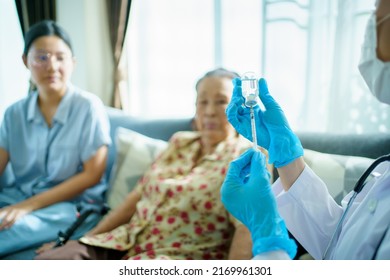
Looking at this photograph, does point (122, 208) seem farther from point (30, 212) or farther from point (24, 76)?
point (24, 76)

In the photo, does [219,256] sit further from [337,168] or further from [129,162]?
[129,162]

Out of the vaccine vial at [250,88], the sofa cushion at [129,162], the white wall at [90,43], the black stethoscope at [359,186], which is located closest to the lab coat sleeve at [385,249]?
the black stethoscope at [359,186]

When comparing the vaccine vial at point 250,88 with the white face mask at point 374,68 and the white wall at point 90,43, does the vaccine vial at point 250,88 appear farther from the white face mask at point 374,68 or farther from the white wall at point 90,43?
the white wall at point 90,43

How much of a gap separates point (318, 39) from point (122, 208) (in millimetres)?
1049

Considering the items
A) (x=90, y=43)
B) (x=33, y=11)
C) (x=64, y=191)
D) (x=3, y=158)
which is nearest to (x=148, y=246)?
(x=64, y=191)

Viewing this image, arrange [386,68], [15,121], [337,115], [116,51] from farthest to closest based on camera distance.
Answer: [116,51], [337,115], [15,121], [386,68]

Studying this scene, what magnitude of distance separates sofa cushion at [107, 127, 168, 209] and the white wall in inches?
23.6

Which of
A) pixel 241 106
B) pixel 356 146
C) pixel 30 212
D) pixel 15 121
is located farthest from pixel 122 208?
pixel 356 146

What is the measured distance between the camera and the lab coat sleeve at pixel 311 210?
2.38ft

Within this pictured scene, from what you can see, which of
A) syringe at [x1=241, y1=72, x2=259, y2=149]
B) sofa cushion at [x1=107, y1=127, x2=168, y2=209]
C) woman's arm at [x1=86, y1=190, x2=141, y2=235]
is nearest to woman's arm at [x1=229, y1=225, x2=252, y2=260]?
syringe at [x1=241, y1=72, x2=259, y2=149]

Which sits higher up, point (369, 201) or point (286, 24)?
point (286, 24)

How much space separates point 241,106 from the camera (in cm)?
77
